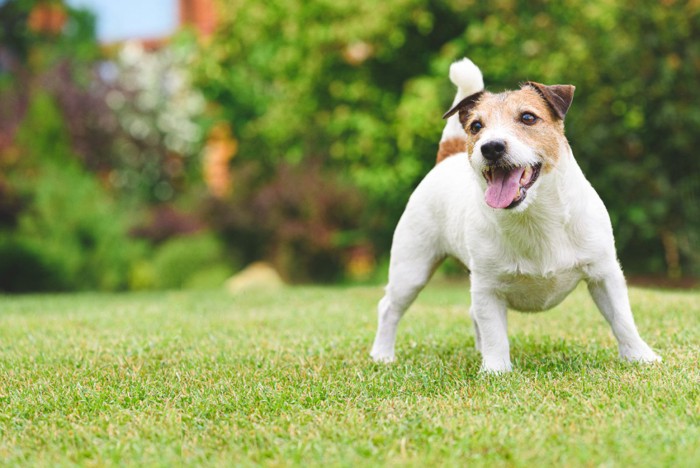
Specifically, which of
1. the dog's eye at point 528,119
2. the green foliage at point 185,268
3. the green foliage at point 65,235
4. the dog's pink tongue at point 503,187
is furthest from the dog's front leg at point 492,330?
the green foliage at point 185,268

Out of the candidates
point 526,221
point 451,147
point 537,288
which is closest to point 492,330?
point 537,288

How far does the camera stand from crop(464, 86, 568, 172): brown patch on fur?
4.45 m

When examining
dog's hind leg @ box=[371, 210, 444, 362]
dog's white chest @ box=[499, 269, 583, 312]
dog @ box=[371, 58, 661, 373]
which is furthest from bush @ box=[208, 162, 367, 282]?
dog's white chest @ box=[499, 269, 583, 312]

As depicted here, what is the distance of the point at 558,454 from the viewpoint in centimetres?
324

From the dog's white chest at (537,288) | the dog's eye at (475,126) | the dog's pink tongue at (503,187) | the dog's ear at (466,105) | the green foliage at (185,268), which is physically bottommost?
the green foliage at (185,268)

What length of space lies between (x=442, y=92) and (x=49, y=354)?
8.85m

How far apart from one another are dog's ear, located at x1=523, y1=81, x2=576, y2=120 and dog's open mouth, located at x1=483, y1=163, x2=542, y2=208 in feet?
1.29

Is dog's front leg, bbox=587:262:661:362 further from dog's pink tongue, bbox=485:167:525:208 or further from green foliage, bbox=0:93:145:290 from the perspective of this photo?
green foliage, bbox=0:93:145:290

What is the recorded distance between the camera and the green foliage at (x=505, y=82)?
40.0 ft

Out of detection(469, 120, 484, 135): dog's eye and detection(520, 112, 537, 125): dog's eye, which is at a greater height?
detection(520, 112, 537, 125): dog's eye

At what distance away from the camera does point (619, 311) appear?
4.86 meters

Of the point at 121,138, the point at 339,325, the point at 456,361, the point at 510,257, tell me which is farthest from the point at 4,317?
the point at 121,138

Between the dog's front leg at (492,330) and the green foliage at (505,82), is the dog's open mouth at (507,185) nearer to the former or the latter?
the dog's front leg at (492,330)

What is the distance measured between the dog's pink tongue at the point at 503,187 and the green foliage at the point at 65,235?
1188 centimetres
